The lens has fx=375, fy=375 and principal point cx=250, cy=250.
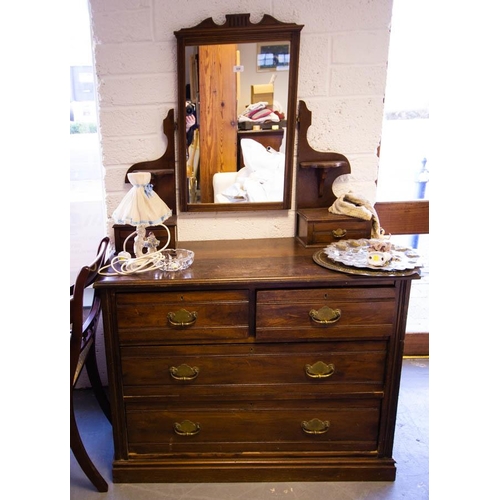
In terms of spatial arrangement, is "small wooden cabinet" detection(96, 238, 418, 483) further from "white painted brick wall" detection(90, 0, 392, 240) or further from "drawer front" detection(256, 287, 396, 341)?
"white painted brick wall" detection(90, 0, 392, 240)

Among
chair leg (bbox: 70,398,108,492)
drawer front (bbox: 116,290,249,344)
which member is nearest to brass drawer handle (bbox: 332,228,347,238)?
drawer front (bbox: 116,290,249,344)

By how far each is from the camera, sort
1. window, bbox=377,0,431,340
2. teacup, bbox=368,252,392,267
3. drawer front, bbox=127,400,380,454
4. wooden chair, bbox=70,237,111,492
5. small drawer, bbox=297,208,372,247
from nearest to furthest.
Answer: wooden chair, bbox=70,237,111,492
teacup, bbox=368,252,392,267
drawer front, bbox=127,400,380,454
small drawer, bbox=297,208,372,247
window, bbox=377,0,431,340

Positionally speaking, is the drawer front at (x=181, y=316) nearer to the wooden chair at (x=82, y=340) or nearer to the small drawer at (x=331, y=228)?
the wooden chair at (x=82, y=340)

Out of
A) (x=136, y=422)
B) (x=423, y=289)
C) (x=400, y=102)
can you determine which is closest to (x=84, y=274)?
(x=136, y=422)

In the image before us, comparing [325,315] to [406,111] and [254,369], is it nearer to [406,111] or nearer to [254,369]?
[254,369]

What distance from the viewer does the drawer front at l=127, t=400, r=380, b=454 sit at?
136 cm

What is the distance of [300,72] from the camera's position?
4.87ft

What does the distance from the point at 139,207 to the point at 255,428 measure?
2.95ft

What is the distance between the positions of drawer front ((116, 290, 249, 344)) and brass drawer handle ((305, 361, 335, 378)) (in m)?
0.26

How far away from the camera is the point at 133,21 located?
4.71 ft

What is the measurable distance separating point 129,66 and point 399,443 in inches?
75.0

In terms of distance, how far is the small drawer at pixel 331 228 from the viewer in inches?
57.8

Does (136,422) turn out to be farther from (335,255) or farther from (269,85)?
(269,85)

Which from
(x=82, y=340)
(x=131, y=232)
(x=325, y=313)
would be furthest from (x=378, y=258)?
(x=82, y=340)
